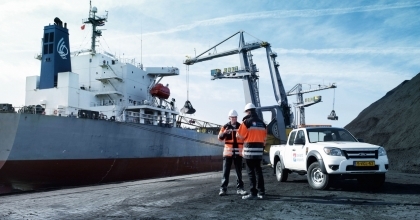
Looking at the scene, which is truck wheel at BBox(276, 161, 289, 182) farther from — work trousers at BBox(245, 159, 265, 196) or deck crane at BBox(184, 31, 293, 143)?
deck crane at BBox(184, 31, 293, 143)

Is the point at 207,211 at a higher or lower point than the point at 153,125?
lower

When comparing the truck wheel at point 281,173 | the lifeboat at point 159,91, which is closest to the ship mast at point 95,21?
the lifeboat at point 159,91

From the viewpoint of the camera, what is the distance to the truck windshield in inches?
341

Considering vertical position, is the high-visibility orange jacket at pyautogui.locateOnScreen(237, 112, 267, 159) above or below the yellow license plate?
above

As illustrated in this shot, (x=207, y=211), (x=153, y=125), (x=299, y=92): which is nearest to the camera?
(x=207, y=211)

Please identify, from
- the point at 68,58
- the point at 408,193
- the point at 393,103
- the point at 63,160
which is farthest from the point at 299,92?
the point at 408,193

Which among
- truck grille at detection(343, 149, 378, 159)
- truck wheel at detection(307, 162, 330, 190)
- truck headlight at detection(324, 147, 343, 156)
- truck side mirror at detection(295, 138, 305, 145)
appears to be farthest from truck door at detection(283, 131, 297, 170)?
truck grille at detection(343, 149, 378, 159)

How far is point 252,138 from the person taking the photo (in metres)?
6.64

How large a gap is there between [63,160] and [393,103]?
73.6ft

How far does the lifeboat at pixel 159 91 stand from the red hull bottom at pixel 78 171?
162 inches

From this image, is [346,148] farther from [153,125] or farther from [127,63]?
[127,63]

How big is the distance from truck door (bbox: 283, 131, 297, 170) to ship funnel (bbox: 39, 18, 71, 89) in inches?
554

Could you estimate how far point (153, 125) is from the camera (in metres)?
20.7

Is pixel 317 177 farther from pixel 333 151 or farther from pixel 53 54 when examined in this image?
pixel 53 54
